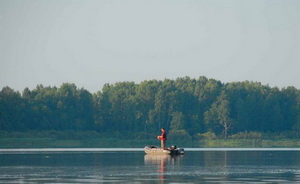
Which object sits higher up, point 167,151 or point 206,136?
point 206,136

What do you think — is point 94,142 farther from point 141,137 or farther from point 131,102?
point 131,102

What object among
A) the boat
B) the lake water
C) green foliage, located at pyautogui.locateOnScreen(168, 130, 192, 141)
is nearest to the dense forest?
green foliage, located at pyautogui.locateOnScreen(168, 130, 192, 141)

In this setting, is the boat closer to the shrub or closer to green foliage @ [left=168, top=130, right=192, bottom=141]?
the shrub

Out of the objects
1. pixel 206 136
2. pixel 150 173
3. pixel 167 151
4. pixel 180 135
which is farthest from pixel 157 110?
pixel 150 173

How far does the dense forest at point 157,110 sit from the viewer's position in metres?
163

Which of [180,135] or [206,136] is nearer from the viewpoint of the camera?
[180,135]

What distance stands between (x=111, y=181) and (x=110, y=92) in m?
137

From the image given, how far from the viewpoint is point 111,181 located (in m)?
46.8

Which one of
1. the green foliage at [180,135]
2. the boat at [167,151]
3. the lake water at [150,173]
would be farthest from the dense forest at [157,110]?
the lake water at [150,173]

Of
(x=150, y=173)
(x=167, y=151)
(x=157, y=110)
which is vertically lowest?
(x=150, y=173)

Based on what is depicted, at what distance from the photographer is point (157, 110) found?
17275 centimetres

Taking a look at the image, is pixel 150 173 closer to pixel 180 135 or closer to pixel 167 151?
pixel 167 151

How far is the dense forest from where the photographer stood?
Answer: 536 feet

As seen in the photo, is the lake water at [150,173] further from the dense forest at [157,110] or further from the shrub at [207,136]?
the dense forest at [157,110]
